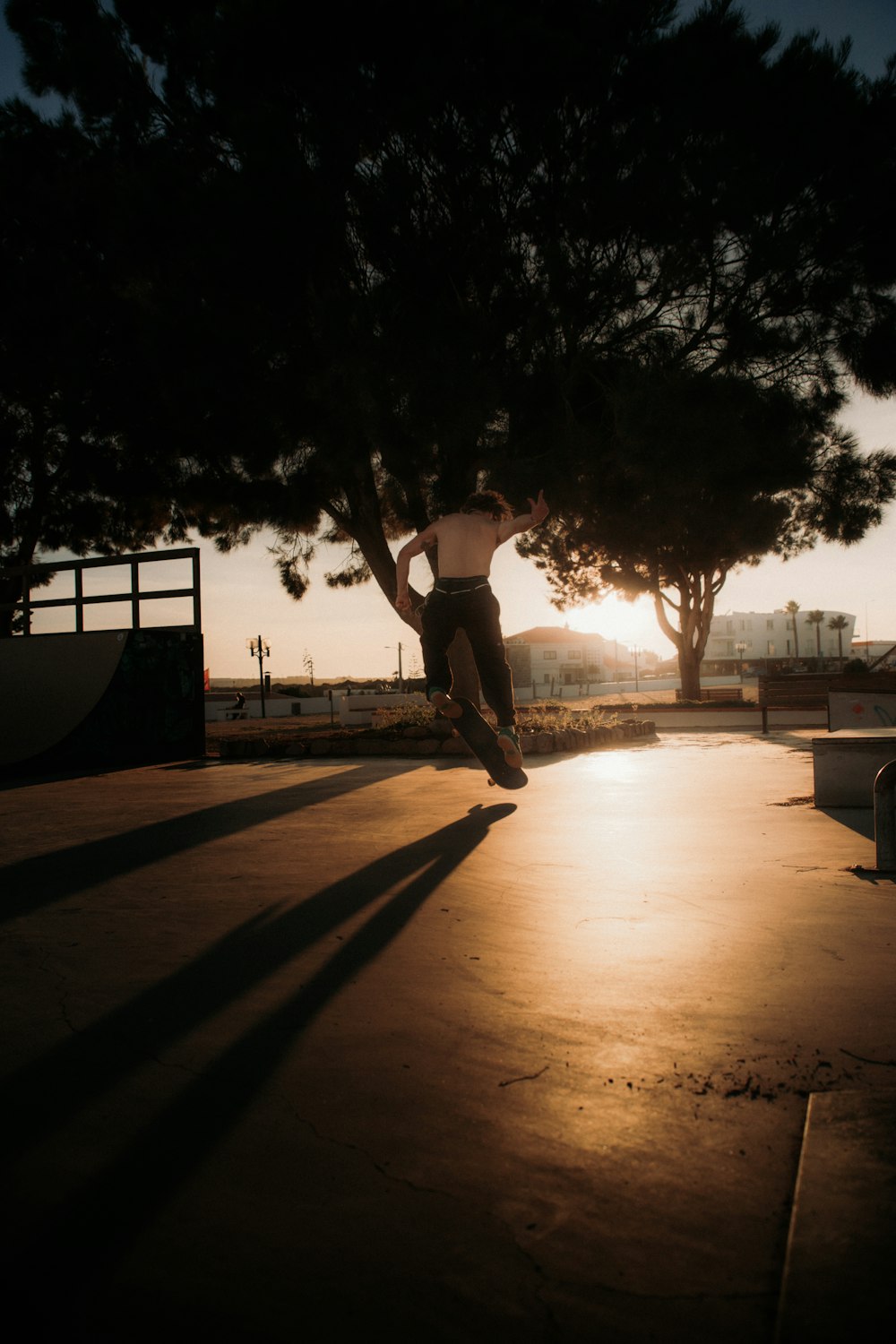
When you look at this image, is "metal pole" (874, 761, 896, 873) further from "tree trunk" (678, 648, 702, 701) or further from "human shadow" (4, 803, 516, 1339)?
"tree trunk" (678, 648, 702, 701)

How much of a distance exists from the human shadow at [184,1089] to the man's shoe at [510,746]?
2.59m

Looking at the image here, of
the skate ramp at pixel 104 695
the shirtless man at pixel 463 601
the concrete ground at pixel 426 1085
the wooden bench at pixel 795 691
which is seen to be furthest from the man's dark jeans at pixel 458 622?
the wooden bench at pixel 795 691

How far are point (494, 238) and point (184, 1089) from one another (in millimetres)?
14163

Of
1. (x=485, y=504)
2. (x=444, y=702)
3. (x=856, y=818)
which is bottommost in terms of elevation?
(x=856, y=818)

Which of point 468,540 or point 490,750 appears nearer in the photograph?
point 468,540

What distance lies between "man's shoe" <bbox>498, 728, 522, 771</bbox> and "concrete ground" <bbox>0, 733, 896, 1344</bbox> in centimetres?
193

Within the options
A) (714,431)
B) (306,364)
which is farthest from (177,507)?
(714,431)

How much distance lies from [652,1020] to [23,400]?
20180mm

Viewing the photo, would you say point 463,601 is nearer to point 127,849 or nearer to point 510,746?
point 510,746

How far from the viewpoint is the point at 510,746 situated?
6160mm

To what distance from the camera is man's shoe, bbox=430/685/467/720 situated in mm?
5695

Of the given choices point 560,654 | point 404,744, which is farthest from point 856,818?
point 560,654

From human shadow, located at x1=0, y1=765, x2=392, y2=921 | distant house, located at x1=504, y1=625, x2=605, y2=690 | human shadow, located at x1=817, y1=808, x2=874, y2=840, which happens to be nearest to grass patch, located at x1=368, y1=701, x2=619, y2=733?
human shadow, located at x1=0, y1=765, x2=392, y2=921

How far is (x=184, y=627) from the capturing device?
14.2 metres
